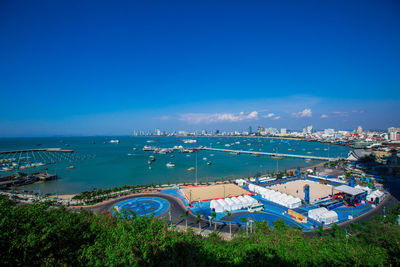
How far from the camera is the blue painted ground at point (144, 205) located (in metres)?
14.2

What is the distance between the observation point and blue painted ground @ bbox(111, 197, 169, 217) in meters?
14.2

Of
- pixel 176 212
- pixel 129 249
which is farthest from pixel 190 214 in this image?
pixel 129 249

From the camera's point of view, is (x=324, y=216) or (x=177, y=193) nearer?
(x=324, y=216)

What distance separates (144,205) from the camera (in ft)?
50.8

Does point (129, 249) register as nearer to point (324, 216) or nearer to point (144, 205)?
point (144, 205)

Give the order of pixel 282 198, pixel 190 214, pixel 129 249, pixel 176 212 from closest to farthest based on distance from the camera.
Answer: pixel 129 249
pixel 190 214
pixel 176 212
pixel 282 198

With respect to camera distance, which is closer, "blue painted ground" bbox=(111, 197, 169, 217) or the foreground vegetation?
the foreground vegetation

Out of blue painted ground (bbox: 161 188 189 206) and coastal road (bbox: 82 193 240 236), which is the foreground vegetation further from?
blue painted ground (bbox: 161 188 189 206)

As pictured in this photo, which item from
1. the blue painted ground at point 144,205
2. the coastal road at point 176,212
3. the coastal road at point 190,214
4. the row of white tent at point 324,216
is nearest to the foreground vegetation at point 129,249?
the coastal road at point 190,214

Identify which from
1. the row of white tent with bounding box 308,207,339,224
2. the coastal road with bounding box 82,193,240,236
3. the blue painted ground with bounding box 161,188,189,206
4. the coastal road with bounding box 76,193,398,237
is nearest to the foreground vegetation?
the coastal road with bounding box 76,193,398,237

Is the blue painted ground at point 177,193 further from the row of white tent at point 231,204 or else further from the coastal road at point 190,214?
the row of white tent at point 231,204

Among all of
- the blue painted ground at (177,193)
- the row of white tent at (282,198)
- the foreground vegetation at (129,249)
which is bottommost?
the blue painted ground at (177,193)

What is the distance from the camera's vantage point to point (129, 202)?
52.9 ft

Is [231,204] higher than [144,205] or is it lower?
higher
